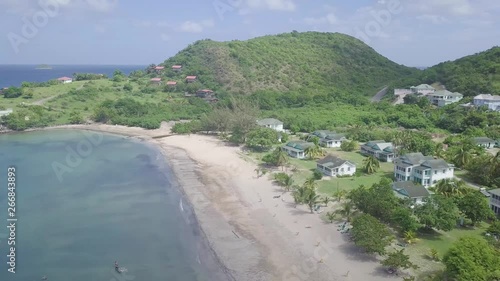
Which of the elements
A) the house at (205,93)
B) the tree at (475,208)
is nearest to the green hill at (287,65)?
the house at (205,93)

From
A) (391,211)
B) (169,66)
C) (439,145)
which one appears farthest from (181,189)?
(169,66)

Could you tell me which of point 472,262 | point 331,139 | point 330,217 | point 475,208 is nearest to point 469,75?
point 331,139

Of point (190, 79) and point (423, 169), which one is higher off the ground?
point (190, 79)

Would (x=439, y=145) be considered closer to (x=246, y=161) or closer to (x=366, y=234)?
(x=246, y=161)

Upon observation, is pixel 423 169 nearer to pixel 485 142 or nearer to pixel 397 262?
pixel 397 262

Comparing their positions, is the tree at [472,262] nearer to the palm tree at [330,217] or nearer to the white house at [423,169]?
the palm tree at [330,217]

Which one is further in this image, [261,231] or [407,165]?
[407,165]
